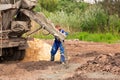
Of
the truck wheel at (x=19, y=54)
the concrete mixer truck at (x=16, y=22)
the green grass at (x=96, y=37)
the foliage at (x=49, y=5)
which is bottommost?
the green grass at (x=96, y=37)

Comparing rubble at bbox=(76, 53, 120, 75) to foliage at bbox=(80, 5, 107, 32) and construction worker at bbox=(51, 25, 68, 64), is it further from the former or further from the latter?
foliage at bbox=(80, 5, 107, 32)

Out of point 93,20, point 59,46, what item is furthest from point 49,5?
point 59,46

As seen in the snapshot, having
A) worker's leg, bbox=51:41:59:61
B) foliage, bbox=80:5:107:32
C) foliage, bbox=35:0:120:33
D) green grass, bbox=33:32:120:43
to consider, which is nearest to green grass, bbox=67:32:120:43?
green grass, bbox=33:32:120:43

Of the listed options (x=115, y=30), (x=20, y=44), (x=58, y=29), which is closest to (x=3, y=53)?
(x=20, y=44)

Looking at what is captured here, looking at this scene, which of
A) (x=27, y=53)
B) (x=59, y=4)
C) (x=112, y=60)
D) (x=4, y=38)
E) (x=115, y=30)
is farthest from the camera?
(x=59, y=4)

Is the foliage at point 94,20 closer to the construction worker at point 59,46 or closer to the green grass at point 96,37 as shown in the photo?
the green grass at point 96,37

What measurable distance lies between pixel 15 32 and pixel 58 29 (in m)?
1.36

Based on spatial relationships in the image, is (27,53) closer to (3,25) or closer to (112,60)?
(3,25)

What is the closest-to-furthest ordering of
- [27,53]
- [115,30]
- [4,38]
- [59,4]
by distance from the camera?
[4,38] < [27,53] < [115,30] < [59,4]

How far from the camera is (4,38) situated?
15.1 m

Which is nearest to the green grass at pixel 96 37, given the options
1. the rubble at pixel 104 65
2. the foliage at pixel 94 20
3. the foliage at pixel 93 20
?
the foliage at pixel 93 20

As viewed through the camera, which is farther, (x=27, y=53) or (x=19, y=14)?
(x=27, y=53)

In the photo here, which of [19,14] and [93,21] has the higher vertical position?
[19,14]

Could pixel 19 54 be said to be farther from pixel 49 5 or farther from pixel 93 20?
pixel 49 5
